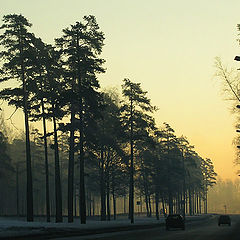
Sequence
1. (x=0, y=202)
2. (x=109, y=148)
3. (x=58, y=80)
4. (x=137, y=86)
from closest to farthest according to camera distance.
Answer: (x=58, y=80)
(x=137, y=86)
(x=109, y=148)
(x=0, y=202)

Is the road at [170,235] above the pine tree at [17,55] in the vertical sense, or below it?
below

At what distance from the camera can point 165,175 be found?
299 feet

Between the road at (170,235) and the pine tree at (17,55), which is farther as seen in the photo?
the pine tree at (17,55)

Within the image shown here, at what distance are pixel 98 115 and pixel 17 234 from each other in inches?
881

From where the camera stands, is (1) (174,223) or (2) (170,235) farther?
(1) (174,223)

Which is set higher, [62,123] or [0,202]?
[62,123]

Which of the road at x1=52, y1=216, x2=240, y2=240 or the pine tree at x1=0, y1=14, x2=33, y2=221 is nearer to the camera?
the road at x1=52, y1=216, x2=240, y2=240

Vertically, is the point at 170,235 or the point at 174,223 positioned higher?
the point at 170,235

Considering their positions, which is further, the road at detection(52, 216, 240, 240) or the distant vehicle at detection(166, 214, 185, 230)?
the distant vehicle at detection(166, 214, 185, 230)

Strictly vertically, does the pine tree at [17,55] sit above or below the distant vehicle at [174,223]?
above

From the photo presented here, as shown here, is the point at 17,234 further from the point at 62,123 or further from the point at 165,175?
the point at 165,175

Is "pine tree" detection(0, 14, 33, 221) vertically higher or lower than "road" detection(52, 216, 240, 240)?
higher

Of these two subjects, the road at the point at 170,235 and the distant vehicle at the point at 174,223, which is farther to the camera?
the distant vehicle at the point at 174,223

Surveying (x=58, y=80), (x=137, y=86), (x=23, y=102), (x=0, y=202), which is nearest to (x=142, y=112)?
(x=137, y=86)
